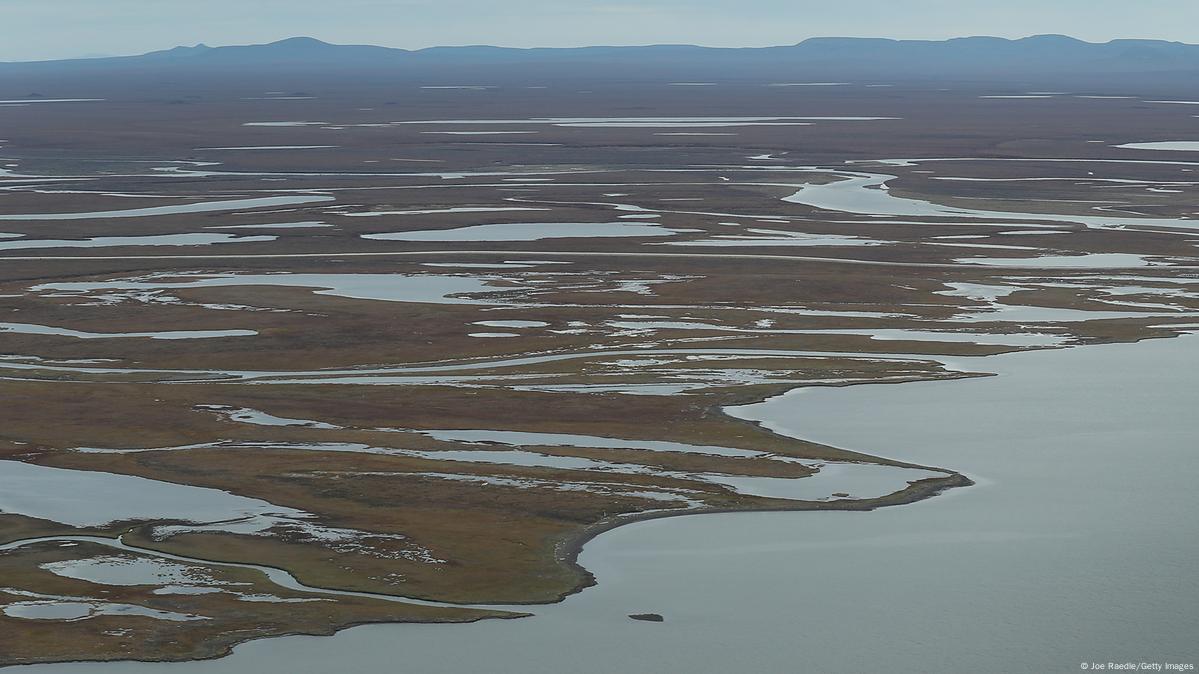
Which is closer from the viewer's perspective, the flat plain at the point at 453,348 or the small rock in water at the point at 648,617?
the small rock in water at the point at 648,617

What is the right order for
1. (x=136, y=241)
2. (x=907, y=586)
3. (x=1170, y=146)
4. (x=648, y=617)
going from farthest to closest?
(x=1170, y=146) → (x=136, y=241) → (x=907, y=586) → (x=648, y=617)

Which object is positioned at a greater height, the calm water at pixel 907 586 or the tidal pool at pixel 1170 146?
the tidal pool at pixel 1170 146

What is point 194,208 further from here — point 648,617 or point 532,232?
point 648,617

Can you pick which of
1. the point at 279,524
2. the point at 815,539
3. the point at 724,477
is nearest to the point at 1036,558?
the point at 815,539

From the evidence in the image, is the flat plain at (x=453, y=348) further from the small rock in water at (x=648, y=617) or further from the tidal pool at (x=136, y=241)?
the small rock in water at (x=648, y=617)

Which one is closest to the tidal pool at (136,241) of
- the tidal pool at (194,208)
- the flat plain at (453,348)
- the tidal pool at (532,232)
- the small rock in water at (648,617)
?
the flat plain at (453,348)

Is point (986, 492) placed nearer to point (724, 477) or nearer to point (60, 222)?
point (724, 477)

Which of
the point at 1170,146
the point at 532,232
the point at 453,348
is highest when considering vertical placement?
the point at 1170,146

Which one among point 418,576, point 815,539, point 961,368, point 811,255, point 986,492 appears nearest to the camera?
point 418,576

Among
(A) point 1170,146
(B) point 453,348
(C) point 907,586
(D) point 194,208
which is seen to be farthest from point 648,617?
(A) point 1170,146
